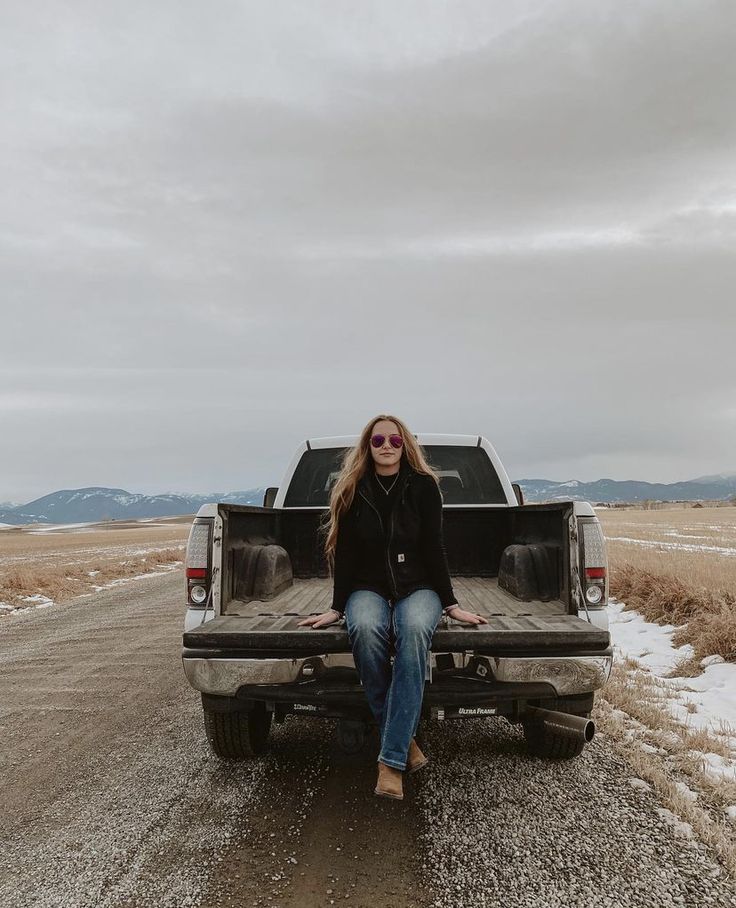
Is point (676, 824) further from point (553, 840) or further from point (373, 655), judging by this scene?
point (373, 655)

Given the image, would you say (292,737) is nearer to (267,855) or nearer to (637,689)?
(267,855)

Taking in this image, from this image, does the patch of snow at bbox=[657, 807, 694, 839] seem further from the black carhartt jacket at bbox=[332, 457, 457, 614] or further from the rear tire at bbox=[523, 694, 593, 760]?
the black carhartt jacket at bbox=[332, 457, 457, 614]

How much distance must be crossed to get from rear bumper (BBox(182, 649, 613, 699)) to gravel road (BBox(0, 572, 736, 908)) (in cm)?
60

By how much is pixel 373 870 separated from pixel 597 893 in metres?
0.87

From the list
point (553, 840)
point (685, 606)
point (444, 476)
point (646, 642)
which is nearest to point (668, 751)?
point (553, 840)

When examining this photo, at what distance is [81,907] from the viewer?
2.48 meters

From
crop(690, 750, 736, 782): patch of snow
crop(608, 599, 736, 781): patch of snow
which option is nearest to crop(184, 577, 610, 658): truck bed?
crop(690, 750, 736, 782): patch of snow

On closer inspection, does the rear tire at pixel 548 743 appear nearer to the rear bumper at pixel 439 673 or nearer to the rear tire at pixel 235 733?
the rear bumper at pixel 439 673

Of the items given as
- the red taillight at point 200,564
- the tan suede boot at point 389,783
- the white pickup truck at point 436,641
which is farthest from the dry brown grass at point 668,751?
the red taillight at point 200,564

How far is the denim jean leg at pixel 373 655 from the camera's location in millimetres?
3172

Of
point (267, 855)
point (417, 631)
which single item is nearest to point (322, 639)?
point (417, 631)

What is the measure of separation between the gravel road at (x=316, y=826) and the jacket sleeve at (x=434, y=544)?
3.45ft

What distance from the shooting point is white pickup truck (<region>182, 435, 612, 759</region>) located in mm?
3164

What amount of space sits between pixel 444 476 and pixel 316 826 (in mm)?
3242
